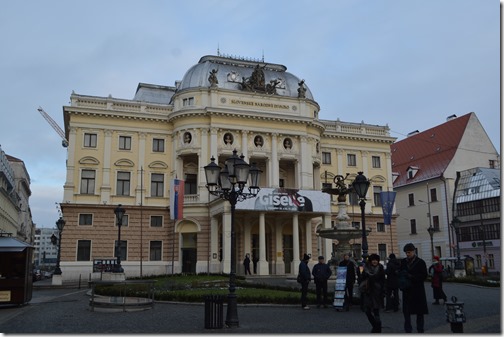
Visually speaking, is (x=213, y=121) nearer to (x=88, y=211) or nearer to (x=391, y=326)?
(x=88, y=211)

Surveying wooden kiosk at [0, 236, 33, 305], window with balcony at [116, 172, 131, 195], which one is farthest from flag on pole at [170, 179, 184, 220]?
wooden kiosk at [0, 236, 33, 305]

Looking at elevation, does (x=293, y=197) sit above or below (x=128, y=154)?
below

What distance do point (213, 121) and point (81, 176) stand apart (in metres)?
12.7

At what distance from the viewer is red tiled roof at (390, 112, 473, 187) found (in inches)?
2409

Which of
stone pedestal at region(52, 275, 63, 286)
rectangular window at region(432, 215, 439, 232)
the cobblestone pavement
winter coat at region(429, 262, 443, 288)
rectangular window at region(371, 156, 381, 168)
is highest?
rectangular window at region(371, 156, 381, 168)

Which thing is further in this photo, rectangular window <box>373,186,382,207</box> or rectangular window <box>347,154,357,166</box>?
rectangular window <box>373,186,382,207</box>

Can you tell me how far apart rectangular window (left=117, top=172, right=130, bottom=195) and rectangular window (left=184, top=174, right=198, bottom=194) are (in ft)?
17.3

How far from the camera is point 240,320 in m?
15.3

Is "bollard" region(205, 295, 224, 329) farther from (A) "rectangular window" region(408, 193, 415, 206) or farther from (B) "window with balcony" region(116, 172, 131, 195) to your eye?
(A) "rectangular window" region(408, 193, 415, 206)

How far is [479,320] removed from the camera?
1400 centimetres

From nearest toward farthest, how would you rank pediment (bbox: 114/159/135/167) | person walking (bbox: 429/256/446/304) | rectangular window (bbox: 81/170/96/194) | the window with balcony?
person walking (bbox: 429/256/446/304)
rectangular window (bbox: 81/170/96/194)
the window with balcony
pediment (bbox: 114/159/135/167)

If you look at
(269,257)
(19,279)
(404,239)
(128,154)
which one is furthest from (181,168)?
(404,239)

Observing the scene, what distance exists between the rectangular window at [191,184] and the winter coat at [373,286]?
118ft

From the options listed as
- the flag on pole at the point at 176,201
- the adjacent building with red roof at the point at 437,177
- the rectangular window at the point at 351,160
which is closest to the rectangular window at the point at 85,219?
the flag on pole at the point at 176,201
